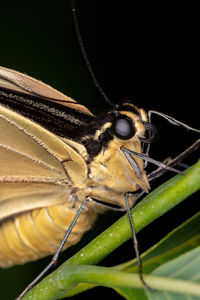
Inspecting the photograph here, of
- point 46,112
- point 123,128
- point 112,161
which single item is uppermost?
point 46,112

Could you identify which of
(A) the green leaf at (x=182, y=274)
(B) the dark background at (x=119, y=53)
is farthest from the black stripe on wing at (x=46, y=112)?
(B) the dark background at (x=119, y=53)

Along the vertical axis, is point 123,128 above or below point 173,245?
above

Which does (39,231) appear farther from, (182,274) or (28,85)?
(182,274)

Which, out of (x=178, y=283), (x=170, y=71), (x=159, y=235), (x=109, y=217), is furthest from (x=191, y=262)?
(x=170, y=71)

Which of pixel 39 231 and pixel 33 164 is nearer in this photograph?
pixel 33 164

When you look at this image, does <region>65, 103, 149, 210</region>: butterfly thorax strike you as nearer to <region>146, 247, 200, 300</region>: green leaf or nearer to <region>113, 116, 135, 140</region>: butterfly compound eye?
<region>113, 116, 135, 140</region>: butterfly compound eye

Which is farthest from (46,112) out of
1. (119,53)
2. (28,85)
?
(119,53)
